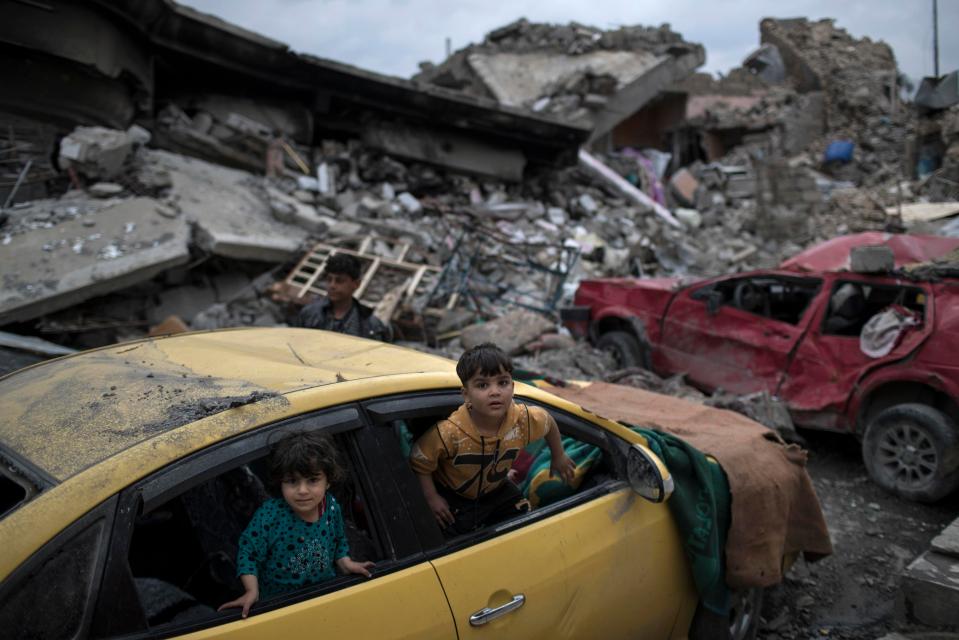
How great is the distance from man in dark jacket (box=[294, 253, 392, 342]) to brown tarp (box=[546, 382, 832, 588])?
1.19 meters

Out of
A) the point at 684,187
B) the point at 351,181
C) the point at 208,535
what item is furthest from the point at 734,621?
the point at 684,187

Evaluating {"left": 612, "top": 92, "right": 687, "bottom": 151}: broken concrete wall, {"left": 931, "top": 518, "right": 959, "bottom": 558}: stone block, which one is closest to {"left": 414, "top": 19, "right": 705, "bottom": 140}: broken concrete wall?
{"left": 612, "top": 92, "right": 687, "bottom": 151}: broken concrete wall

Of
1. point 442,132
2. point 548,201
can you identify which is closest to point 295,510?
point 442,132

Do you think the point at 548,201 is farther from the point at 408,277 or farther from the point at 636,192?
the point at 408,277

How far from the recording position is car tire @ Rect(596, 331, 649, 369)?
283 inches

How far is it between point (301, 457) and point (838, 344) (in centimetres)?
503

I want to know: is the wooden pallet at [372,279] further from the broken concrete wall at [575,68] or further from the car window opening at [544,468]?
the broken concrete wall at [575,68]

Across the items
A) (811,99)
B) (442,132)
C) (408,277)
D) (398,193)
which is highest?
(811,99)

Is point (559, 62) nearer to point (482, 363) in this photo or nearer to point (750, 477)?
point (750, 477)

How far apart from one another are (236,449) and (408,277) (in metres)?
8.14

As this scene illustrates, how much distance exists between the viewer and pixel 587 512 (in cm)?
242

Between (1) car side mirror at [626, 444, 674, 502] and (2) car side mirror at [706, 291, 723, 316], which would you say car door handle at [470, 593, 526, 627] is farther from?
(2) car side mirror at [706, 291, 723, 316]

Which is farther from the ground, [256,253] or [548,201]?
[548,201]

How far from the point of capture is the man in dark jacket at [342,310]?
404 centimetres
